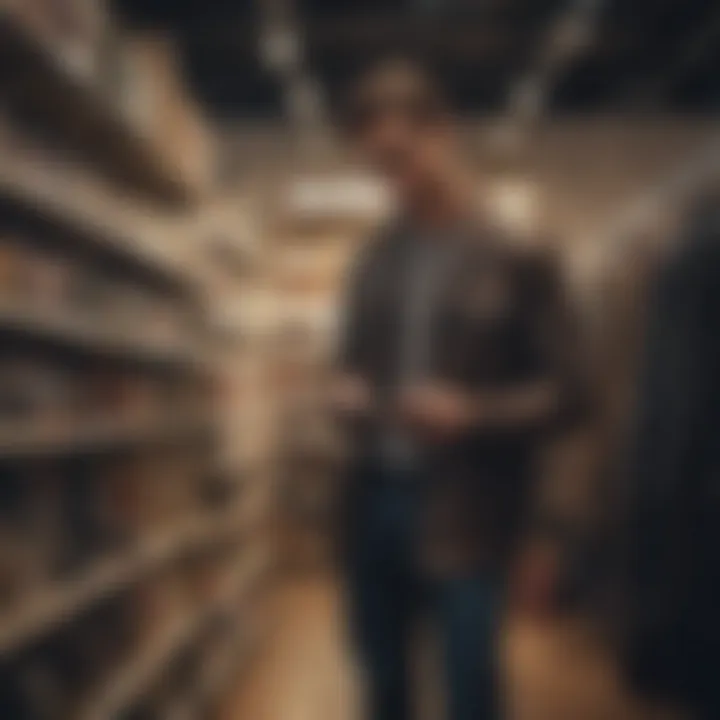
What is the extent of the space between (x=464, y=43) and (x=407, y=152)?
0.19 metres

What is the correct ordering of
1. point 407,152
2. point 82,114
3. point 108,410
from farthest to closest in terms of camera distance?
1. point 108,410
2. point 82,114
3. point 407,152

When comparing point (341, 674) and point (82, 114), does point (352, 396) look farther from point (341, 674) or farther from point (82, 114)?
→ point (82, 114)

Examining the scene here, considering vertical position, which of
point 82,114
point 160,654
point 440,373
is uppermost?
point 82,114

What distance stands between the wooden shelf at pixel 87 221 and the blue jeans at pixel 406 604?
0.38m

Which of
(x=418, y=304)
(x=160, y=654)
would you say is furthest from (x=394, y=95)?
(x=160, y=654)

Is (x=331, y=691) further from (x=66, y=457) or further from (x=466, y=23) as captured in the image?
(x=466, y=23)

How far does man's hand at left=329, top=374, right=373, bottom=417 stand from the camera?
40.0 inches

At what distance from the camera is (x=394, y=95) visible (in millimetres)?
1055

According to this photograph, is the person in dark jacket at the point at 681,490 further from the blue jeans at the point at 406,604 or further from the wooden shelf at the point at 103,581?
the wooden shelf at the point at 103,581

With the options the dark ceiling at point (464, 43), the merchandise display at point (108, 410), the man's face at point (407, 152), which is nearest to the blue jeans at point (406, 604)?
the merchandise display at point (108, 410)

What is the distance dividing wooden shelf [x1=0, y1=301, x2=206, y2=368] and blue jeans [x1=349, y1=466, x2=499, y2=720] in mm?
337

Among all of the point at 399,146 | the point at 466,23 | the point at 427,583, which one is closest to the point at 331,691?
the point at 427,583

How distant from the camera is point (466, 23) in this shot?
1.14 metres

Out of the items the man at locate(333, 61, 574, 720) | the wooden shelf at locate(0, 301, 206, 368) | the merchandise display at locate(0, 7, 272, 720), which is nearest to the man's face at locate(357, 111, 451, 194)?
the man at locate(333, 61, 574, 720)
